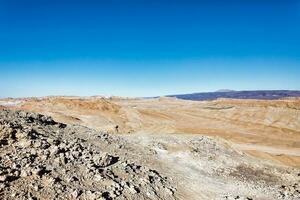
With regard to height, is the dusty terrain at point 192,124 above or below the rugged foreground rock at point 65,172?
below

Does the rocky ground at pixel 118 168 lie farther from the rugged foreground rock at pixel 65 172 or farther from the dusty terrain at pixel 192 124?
the dusty terrain at pixel 192 124

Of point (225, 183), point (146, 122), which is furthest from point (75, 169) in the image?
point (146, 122)

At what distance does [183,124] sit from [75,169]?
47.6m

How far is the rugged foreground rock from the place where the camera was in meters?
12.7

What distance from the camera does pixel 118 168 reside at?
656 inches

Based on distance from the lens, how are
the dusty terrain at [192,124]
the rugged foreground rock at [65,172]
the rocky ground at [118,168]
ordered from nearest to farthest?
1. the rugged foreground rock at [65,172]
2. the rocky ground at [118,168]
3. the dusty terrain at [192,124]

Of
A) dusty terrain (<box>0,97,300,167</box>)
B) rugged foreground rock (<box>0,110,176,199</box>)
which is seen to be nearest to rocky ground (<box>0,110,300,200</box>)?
rugged foreground rock (<box>0,110,176,199</box>)

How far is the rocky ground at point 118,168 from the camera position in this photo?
13.3 meters

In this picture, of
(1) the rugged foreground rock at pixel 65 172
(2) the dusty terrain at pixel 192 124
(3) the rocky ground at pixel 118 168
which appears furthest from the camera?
(2) the dusty terrain at pixel 192 124

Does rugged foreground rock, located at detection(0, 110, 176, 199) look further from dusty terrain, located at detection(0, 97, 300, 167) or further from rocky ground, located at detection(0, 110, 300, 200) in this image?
dusty terrain, located at detection(0, 97, 300, 167)

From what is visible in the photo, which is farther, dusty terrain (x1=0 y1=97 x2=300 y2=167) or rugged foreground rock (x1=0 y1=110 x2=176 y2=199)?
dusty terrain (x1=0 y1=97 x2=300 y2=167)

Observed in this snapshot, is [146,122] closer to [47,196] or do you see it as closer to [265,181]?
[265,181]

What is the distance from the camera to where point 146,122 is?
198 feet

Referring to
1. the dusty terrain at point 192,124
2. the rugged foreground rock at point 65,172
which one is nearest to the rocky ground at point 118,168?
the rugged foreground rock at point 65,172
